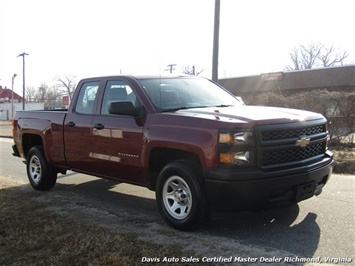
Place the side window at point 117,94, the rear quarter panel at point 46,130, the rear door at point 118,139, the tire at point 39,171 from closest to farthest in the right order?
the rear door at point 118,139 → the side window at point 117,94 → the rear quarter panel at point 46,130 → the tire at point 39,171

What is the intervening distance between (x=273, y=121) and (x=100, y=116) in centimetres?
260

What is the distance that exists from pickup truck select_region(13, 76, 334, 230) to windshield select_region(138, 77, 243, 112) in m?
0.02

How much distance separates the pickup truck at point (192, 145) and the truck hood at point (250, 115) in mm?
11

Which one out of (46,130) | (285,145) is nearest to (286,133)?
(285,145)

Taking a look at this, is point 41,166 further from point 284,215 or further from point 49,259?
point 284,215

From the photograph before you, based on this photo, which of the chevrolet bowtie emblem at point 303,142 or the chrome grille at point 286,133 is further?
the chevrolet bowtie emblem at point 303,142

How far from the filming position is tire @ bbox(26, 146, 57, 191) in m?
6.88

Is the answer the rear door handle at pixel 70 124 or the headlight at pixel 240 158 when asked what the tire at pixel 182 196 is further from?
the rear door handle at pixel 70 124

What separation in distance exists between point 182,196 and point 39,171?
367cm

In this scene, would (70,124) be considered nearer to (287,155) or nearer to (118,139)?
(118,139)

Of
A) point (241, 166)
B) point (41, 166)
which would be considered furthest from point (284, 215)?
point (41, 166)

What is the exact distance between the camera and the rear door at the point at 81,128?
229 inches

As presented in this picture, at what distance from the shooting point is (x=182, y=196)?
4500 mm

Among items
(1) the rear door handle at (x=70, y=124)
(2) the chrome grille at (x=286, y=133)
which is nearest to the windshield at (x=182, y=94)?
(2) the chrome grille at (x=286, y=133)
